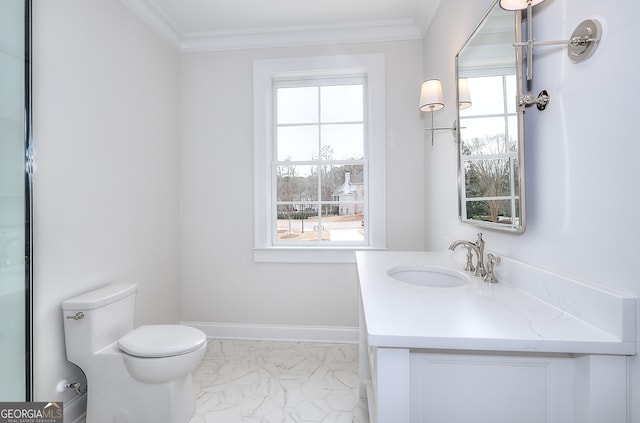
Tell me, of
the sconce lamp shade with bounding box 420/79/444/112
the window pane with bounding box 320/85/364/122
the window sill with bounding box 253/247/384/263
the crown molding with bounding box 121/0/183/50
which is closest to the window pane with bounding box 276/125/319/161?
the window pane with bounding box 320/85/364/122

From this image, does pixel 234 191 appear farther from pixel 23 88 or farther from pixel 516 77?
pixel 516 77

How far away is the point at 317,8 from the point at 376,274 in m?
2.00

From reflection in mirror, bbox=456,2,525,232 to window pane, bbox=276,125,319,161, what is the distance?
1.28m

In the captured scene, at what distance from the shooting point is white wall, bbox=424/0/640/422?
28.8 inches

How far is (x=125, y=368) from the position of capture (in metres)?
1.50

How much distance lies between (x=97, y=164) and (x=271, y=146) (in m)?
1.27

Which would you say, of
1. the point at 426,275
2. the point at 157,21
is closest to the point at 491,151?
the point at 426,275

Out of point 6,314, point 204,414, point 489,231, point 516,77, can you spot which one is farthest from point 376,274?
point 6,314

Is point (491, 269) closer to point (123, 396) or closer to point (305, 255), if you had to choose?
point (305, 255)

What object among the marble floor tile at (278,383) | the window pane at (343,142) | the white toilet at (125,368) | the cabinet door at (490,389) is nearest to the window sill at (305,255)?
the marble floor tile at (278,383)

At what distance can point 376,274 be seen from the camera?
1356mm

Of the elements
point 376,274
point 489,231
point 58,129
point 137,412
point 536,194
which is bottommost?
point 137,412

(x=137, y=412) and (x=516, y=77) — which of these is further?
(x=137, y=412)

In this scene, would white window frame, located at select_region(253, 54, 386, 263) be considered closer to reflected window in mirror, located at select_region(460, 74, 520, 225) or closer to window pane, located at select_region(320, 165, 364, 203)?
window pane, located at select_region(320, 165, 364, 203)
